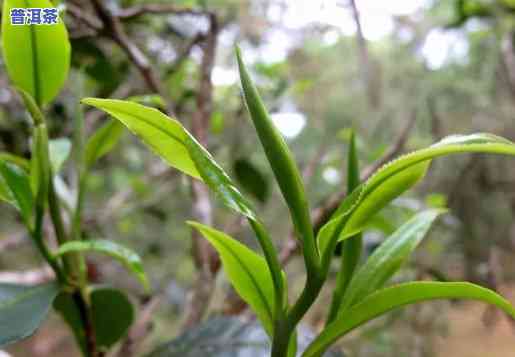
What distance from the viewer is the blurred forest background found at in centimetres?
78

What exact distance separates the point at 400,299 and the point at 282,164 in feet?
0.39

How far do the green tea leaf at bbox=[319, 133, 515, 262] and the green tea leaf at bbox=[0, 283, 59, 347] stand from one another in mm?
227

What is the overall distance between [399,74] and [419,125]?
1.15 feet

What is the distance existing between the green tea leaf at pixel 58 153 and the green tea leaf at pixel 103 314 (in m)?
0.12

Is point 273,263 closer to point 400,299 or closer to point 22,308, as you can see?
point 400,299

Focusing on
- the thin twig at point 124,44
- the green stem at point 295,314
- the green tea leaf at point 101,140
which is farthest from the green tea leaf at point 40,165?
the thin twig at point 124,44

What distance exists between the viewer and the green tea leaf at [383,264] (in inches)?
14.3

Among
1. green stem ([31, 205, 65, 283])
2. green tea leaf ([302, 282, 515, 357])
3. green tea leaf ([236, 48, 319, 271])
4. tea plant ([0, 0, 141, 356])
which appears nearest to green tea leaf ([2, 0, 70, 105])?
tea plant ([0, 0, 141, 356])

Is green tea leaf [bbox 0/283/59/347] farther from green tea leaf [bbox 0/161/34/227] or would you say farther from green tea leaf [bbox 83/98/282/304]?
green tea leaf [bbox 83/98/282/304]

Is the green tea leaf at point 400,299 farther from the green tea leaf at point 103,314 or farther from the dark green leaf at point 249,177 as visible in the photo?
the dark green leaf at point 249,177

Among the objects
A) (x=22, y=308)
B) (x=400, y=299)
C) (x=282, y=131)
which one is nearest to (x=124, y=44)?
(x=282, y=131)

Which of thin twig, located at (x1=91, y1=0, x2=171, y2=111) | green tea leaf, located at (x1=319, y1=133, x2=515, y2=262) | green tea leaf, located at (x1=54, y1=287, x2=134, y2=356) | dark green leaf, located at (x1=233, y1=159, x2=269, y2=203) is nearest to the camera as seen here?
green tea leaf, located at (x1=319, y1=133, x2=515, y2=262)

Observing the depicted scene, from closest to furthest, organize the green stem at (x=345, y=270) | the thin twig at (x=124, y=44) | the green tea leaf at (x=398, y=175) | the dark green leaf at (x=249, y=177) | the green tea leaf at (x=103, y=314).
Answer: the green tea leaf at (x=398, y=175)
the green stem at (x=345, y=270)
the green tea leaf at (x=103, y=314)
the thin twig at (x=124, y=44)
the dark green leaf at (x=249, y=177)

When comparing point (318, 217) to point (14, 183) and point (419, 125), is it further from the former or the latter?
point (419, 125)
